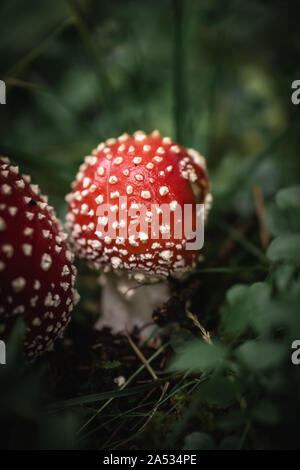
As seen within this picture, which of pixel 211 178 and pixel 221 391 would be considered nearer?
pixel 221 391

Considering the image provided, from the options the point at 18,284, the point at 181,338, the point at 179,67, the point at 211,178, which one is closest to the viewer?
the point at 18,284

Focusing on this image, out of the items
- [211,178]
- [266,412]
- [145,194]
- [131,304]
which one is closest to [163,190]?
[145,194]

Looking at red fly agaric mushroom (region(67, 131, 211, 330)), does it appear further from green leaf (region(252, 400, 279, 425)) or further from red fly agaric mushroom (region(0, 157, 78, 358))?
green leaf (region(252, 400, 279, 425))

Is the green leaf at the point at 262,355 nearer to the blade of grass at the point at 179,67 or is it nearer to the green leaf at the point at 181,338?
the green leaf at the point at 181,338

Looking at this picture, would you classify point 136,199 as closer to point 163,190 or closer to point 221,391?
point 163,190

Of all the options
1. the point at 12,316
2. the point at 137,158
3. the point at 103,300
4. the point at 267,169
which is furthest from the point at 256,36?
the point at 12,316

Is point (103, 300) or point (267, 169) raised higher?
point (267, 169)
